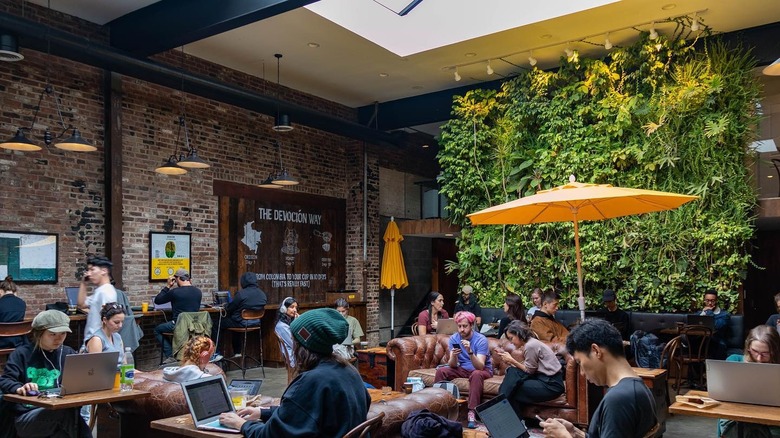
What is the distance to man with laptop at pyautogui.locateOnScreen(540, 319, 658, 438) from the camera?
2.58 meters

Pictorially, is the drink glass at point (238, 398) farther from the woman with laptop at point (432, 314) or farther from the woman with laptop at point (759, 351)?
the woman with laptop at point (432, 314)

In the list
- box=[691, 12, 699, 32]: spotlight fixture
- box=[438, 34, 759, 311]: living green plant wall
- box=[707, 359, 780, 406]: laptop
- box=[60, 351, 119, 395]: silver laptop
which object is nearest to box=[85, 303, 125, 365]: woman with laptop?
box=[60, 351, 119, 395]: silver laptop

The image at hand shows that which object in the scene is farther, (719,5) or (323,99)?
(323,99)

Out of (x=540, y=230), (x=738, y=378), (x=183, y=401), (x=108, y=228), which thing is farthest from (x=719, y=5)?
(x=108, y=228)

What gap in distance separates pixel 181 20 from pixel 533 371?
5891mm

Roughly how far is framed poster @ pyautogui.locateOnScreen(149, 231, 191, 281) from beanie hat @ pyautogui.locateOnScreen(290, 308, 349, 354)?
7.04 metres

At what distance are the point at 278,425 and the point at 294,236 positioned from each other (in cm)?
930

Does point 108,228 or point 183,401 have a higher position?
point 108,228

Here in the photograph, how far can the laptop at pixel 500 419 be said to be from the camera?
11.1 feet

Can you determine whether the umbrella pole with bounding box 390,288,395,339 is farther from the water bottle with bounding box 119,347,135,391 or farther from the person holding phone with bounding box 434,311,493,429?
the water bottle with bounding box 119,347,135,391

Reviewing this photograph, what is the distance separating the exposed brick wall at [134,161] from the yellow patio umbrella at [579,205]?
500 centimetres

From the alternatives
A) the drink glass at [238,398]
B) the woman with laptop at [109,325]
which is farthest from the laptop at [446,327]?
the drink glass at [238,398]

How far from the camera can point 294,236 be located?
1198 cm

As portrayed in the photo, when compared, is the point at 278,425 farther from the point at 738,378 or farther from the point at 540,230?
the point at 540,230
